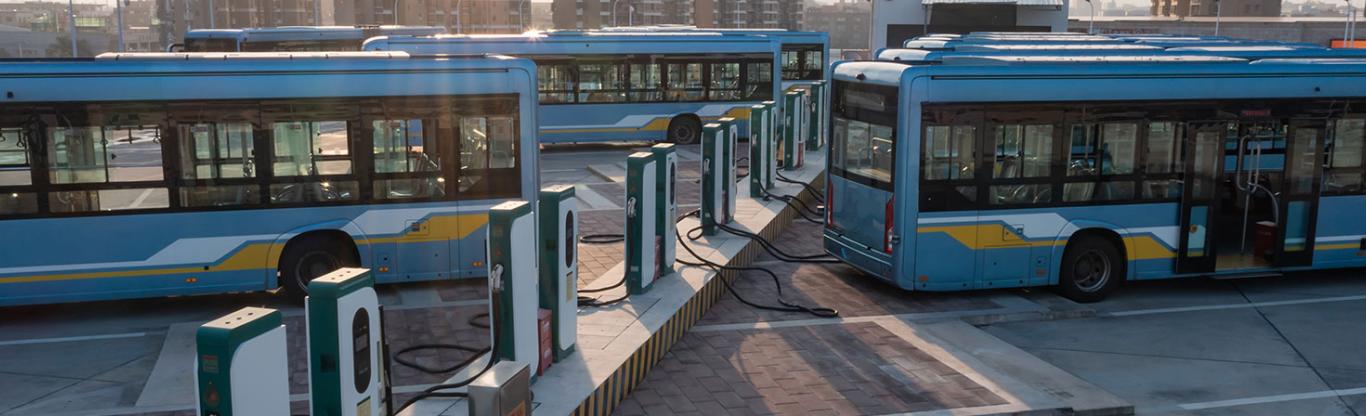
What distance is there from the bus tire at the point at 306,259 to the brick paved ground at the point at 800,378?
382 centimetres

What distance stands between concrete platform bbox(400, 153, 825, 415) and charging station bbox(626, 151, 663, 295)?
21 centimetres

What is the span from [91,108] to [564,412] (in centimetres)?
614

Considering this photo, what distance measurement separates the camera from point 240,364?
216 inches

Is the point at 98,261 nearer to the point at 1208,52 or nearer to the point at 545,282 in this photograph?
the point at 545,282

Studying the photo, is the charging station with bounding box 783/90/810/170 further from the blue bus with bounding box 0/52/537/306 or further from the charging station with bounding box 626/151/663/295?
the charging station with bounding box 626/151/663/295

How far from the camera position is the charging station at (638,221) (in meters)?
12.0

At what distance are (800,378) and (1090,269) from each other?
15.2 feet

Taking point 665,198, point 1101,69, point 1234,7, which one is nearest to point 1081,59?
point 1101,69

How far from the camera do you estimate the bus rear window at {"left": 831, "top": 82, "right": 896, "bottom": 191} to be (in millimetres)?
12734

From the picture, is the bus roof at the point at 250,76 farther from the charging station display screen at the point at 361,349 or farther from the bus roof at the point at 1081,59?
the charging station display screen at the point at 361,349

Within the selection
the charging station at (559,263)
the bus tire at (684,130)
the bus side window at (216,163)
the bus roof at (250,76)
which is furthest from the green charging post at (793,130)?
the charging station at (559,263)

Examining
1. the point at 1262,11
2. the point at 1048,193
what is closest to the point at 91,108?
the point at 1048,193

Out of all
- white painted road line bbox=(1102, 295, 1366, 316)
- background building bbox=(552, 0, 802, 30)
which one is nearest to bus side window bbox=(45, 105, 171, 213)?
white painted road line bbox=(1102, 295, 1366, 316)

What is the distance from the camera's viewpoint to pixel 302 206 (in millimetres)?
12398
